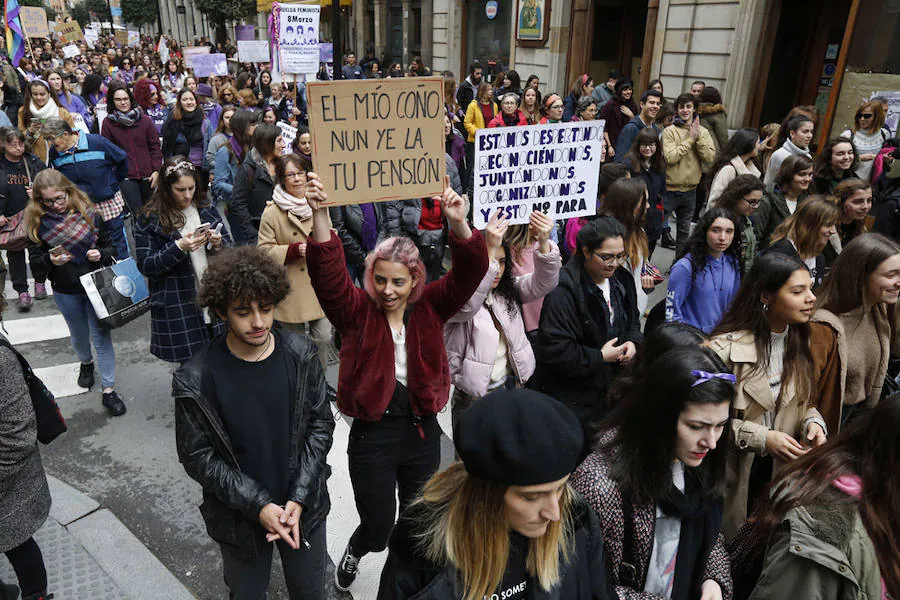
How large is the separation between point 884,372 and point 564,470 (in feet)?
9.40

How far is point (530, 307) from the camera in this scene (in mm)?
4246

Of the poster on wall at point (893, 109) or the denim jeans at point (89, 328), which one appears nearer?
the denim jeans at point (89, 328)

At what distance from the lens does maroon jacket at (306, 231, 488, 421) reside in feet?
9.57

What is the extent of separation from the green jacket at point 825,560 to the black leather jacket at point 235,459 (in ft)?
5.71

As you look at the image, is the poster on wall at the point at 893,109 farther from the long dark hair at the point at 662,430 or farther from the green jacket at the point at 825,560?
the green jacket at the point at 825,560

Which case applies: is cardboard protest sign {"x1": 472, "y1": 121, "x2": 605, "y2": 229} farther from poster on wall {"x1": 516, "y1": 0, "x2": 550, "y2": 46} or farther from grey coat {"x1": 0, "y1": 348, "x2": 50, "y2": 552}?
poster on wall {"x1": 516, "y1": 0, "x2": 550, "y2": 46}

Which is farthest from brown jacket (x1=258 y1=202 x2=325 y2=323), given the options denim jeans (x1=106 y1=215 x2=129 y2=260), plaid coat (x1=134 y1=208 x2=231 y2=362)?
denim jeans (x1=106 y1=215 x2=129 y2=260)

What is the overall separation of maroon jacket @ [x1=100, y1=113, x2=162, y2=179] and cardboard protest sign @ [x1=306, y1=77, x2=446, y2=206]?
653 centimetres

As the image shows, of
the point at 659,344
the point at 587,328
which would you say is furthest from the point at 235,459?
the point at 587,328

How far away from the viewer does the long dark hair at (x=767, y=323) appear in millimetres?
3014

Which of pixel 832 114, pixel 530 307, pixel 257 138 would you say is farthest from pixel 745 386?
pixel 832 114

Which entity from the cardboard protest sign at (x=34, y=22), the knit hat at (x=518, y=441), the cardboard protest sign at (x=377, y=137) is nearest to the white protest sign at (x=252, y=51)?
the cardboard protest sign at (x=34, y=22)

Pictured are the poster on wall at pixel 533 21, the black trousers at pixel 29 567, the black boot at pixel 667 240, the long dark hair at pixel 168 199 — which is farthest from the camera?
the poster on wall at pixel 533 21

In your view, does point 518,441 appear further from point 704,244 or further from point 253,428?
point 704,244
